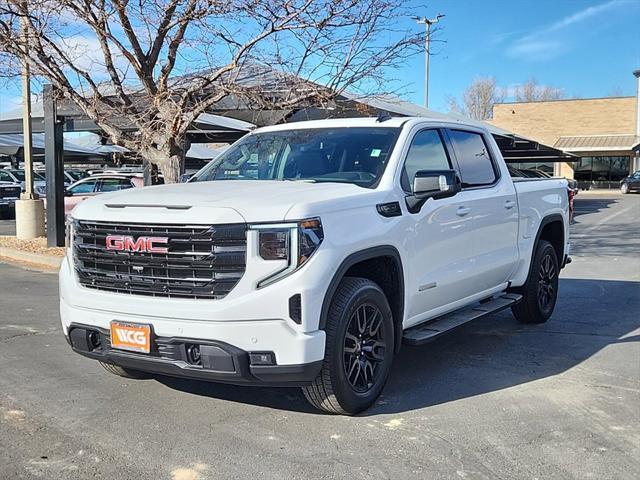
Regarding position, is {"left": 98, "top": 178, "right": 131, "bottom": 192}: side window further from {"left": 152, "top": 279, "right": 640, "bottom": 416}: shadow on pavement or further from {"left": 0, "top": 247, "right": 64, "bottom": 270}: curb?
{"left": 152, "top": 279, "right": 640, "bottom": 416}: shadow on pavement

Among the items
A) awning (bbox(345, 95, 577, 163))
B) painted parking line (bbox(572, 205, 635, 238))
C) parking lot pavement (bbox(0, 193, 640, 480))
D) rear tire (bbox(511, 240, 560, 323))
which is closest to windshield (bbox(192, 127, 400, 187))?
parking lot pavement (bbox(0, 193, 640, 480))

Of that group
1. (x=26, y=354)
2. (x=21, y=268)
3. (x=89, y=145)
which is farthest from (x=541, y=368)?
(x=89, y=145)

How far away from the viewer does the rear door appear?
5824 mm

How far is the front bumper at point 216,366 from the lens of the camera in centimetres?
389

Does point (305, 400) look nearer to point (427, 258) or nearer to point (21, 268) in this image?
point (427, 258)

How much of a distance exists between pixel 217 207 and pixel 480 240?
271cm

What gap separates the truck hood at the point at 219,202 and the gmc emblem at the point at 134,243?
115 mm

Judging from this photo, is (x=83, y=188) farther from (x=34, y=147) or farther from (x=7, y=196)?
(x=34, y=147)

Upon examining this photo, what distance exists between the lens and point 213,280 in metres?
3.96

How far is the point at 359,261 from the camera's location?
430 centimetres

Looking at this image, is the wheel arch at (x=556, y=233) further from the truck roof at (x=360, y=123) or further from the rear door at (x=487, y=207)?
the truck roof at (x=360, y=123)

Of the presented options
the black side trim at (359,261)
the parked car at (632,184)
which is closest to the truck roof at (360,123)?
the black side trim at (359,261)

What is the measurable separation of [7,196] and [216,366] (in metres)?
21.9

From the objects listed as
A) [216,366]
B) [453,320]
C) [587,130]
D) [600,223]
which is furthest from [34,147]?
[587,130]
